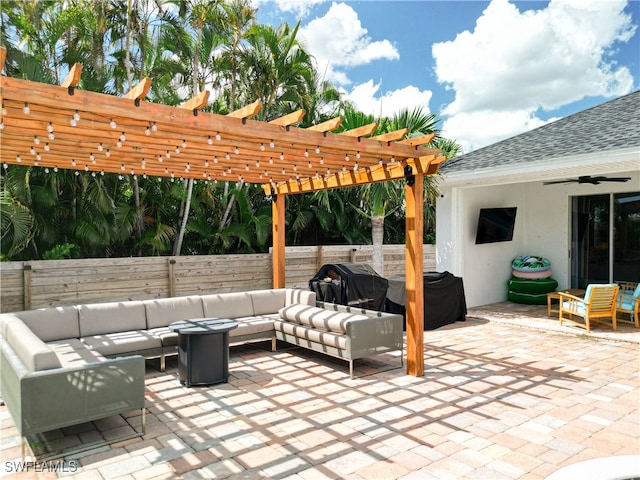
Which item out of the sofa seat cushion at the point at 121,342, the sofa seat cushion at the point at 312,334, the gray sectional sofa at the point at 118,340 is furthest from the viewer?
the sofa seat cushion at the point at 312,334

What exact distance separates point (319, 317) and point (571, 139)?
5800 millimetres

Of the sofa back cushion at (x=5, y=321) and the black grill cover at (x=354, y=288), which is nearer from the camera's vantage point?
the sofa back cushion at (x=5, y=321)

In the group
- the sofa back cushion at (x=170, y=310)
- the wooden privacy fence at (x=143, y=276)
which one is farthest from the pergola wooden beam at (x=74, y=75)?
the wooden privacy fence at (x=143, y=276)

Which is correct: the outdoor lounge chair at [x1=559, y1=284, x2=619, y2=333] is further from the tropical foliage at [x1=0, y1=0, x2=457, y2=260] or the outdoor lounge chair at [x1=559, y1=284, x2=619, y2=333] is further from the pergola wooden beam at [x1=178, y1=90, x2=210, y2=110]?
the pergola wooden beam at [x1=178, y1=90, x2=210, y2=110]

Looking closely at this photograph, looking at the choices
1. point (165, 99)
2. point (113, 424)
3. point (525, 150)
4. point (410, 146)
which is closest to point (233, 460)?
point (113, 424)

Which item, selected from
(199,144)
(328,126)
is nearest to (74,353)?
(199,144)

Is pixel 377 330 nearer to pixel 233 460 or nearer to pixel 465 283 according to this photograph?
pixel 233 460

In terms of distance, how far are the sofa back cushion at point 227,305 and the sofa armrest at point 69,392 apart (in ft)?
8.97

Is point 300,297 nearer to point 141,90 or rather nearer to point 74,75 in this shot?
point 141,90

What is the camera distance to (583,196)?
32.2ft

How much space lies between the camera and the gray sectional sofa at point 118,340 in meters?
3.38

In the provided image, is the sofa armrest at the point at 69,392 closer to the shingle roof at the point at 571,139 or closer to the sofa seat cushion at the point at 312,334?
the sofa seat cushion at the point at 312,334

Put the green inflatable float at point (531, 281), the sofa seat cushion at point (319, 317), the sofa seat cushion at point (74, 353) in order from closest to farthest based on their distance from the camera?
the sofa seat cushion at point (74, 353)
the sofa seat cushion at point (319, 317)
the green inflatable float at point (531, 281)

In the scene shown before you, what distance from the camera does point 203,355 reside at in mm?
4910
